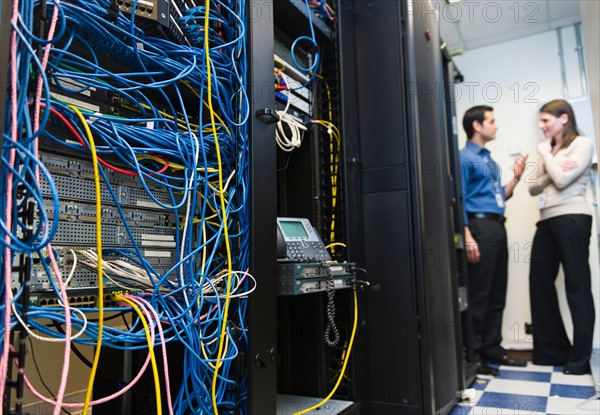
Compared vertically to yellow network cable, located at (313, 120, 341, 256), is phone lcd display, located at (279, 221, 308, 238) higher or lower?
lower

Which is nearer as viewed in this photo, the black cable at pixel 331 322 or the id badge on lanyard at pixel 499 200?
the black cable at pixel 331 322

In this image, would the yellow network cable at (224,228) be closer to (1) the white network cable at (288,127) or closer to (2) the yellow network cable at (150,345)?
(2) the yellow network cable at (150,345)

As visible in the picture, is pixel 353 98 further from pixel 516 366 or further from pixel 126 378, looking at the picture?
pixel 516 366

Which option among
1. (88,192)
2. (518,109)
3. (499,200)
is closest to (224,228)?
(88,192)

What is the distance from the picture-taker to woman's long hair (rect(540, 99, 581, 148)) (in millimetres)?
2578

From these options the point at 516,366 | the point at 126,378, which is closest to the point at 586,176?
the point at 516,366

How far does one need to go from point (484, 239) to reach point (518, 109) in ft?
3.73

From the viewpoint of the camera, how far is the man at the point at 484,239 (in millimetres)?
2541

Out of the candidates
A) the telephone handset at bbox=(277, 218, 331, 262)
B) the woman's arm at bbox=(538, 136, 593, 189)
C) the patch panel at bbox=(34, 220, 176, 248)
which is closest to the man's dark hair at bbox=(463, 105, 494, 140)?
the woman's arm at bbox=(538, 136, 593, 189)

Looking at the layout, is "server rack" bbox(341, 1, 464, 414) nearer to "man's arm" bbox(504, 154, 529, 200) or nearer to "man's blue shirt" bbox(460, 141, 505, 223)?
"man's blue shirt" bbox(460, 141, 505, 223)

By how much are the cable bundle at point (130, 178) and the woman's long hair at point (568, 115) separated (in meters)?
2.22

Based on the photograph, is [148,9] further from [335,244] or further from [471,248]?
[471,248]

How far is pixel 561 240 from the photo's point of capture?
2516 millimetres

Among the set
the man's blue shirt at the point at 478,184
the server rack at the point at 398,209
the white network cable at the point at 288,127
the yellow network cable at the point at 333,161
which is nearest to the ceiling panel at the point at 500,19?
the man's blue shirt at the point at 478,184
